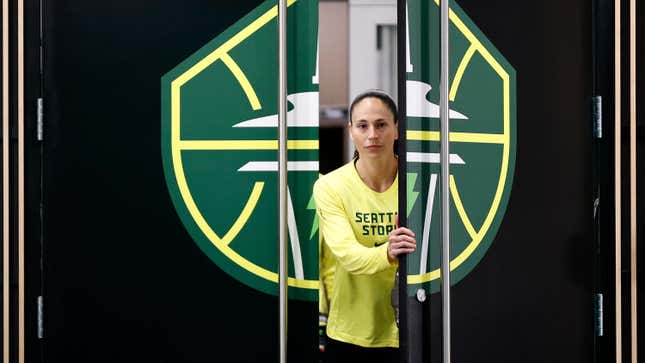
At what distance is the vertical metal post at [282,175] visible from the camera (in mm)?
1636

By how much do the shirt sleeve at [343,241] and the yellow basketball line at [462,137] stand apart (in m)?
0.31

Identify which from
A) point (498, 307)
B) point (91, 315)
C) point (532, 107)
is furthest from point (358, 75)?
point (91, 315)

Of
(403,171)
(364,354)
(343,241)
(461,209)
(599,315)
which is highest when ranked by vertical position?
(403,171)

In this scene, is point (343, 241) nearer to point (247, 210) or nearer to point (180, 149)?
point (247, 210)

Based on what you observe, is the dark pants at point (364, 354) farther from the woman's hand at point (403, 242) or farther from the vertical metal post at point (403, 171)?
the woman's hand at point (403, 242)

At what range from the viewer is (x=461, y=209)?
1739mm

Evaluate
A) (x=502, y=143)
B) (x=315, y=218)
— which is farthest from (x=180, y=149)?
(x=502, y=143)

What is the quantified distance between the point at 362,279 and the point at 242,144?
0.66 m

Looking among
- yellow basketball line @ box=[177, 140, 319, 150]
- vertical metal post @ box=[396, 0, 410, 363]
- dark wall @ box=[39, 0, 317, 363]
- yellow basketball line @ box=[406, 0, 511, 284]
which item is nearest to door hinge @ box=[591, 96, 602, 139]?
yellow basketball line @ box=[406, 0, 511, 284]

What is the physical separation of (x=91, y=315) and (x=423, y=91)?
110 cm

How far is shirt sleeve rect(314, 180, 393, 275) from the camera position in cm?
179


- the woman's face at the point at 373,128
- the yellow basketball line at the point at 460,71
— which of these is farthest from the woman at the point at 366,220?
the yellow basketball line at the point at 460,71
